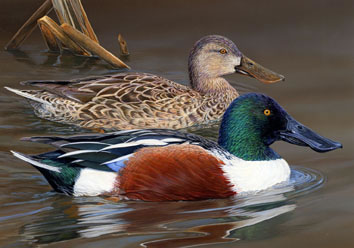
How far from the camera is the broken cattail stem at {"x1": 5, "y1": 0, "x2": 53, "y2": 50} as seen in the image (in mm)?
9055

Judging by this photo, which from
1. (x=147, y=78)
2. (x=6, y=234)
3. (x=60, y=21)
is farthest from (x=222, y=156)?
(x=60, y=21)

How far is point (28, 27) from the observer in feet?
31.0

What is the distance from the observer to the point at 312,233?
414cm

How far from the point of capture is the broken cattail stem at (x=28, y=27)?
29.7ft

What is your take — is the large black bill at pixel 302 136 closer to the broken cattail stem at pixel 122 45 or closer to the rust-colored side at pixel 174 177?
the rust-colored side at pixel 174 177

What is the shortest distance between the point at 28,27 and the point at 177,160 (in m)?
5.17

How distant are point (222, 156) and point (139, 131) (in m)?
0.61

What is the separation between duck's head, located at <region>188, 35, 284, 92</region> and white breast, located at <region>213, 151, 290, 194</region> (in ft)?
8.65

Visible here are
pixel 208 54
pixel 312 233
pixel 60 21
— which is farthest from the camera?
pixel 60 21

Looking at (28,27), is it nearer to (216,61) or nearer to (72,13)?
(72,13)

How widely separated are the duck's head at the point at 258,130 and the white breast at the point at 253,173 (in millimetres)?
73

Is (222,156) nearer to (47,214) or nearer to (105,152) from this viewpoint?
(105,152)

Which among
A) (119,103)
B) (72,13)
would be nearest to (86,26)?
(72,13)

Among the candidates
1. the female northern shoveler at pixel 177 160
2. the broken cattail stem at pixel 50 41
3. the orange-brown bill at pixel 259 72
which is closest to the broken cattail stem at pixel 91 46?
the broken cattail stem at pixel 50 41
